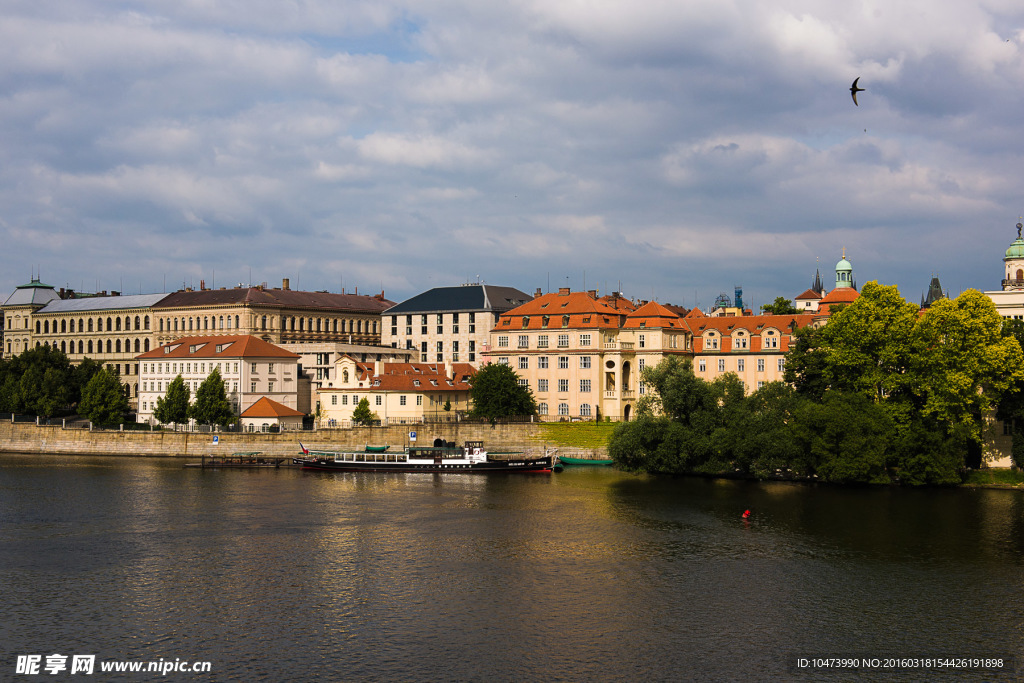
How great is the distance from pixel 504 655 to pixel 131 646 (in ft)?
47.4

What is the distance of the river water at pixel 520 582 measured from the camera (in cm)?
3784

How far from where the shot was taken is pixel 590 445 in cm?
9769

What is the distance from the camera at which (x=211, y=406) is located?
4331 inches

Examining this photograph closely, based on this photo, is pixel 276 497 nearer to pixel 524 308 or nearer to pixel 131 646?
pixel 131 646

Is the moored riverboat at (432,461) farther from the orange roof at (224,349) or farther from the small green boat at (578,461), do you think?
the orange roof at (224,349)

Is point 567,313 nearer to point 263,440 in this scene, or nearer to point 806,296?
point 263,440

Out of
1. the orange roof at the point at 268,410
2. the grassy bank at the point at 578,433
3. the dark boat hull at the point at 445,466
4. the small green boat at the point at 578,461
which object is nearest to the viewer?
the dark boat hull at the point at 445,466

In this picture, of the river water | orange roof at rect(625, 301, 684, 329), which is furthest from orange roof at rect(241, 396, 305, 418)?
orange roof at rect(625, 301, 684, 329)

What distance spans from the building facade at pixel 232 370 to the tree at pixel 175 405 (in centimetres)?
228

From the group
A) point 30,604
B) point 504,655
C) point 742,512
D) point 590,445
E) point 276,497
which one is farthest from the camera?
point 590,445

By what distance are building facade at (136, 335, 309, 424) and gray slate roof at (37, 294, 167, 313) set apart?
130ft

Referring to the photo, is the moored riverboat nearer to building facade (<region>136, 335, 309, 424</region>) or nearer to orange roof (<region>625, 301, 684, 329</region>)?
building facade (<region>136, 335, 309, 424</region>)

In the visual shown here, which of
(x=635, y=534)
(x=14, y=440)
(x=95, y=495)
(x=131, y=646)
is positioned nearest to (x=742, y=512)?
(x=635, y=534)

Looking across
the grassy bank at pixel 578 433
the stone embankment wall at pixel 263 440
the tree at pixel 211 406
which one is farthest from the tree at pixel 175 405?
the grassy bank at pixel 578 433
